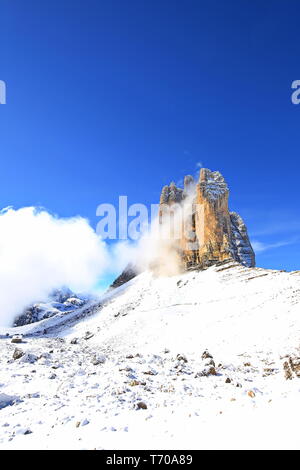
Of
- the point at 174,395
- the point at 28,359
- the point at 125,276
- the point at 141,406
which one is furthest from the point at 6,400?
the point at 125,276

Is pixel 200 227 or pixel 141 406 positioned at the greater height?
pixel 200 227

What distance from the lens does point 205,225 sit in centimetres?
6244

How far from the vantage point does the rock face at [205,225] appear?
58625mm

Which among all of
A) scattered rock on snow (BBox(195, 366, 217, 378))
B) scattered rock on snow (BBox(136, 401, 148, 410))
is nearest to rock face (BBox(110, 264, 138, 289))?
scattered rock on snow (BBox(195, 366, 217, 378))

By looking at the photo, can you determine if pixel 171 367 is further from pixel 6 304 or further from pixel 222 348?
pixel 6 304

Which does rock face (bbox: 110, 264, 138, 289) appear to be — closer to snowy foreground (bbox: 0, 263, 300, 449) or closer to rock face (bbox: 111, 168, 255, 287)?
rock face (bbox: 111, 168, 255, 287)

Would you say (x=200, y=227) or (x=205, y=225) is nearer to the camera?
(x=205, y=225)

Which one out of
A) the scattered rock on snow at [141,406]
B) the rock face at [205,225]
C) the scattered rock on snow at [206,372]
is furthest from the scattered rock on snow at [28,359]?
the rock face at [205,225]

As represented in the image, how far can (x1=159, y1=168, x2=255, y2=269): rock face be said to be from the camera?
192ft

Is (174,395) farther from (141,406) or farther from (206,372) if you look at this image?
(206,372)

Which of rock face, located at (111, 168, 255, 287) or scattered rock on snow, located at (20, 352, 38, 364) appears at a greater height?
rock face, located at (111, 168, 255, 287)

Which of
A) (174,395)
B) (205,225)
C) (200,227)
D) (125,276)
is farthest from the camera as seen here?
(125,276)

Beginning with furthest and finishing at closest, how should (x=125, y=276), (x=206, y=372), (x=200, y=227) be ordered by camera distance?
(x=125, y=276) → (x=200, y=227) → (x=206, y=372)

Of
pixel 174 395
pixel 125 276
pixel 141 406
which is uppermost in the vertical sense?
pixel 125 276
